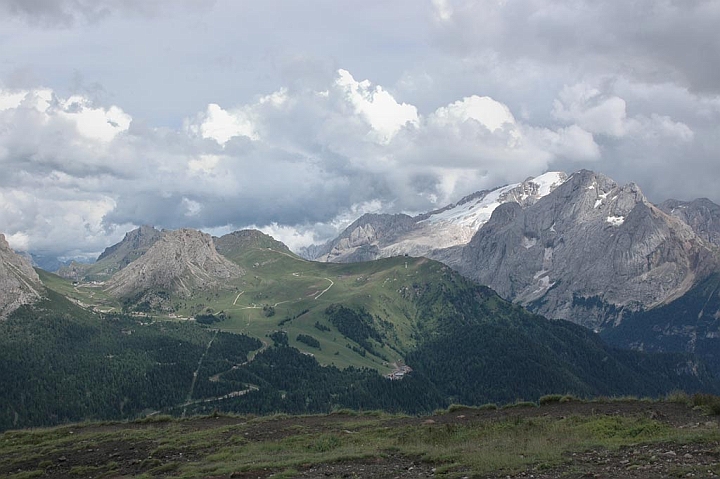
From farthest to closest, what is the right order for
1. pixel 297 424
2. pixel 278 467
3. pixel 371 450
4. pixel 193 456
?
pixel 297 424 < pixel 193 456 < pixel 371 450 < pixel 278 467

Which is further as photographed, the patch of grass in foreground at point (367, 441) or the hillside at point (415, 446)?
the patch of grass in foreground at point (367, 441)

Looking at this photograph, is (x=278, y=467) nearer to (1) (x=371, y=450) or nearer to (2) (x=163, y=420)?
(1) (x=371, y=450)

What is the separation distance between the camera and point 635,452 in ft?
110

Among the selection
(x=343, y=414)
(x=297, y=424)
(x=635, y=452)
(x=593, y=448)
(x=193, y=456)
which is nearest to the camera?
(x=635, y=452)

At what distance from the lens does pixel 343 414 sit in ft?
209

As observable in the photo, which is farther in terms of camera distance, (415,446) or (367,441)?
(367,441)

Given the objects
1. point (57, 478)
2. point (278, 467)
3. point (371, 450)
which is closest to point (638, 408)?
point (371, 450)

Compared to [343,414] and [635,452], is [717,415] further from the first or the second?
[343,414]

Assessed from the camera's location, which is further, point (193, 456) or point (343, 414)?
point (343, 414)

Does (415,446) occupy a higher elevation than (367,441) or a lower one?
higher

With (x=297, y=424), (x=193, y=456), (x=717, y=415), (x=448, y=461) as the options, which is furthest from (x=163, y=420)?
(x=717, y=415)

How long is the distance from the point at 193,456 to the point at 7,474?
1444 cm

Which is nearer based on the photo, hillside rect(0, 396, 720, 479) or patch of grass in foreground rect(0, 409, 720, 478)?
hillside rect(0, 396, 720, 479)

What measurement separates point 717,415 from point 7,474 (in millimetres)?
52272
